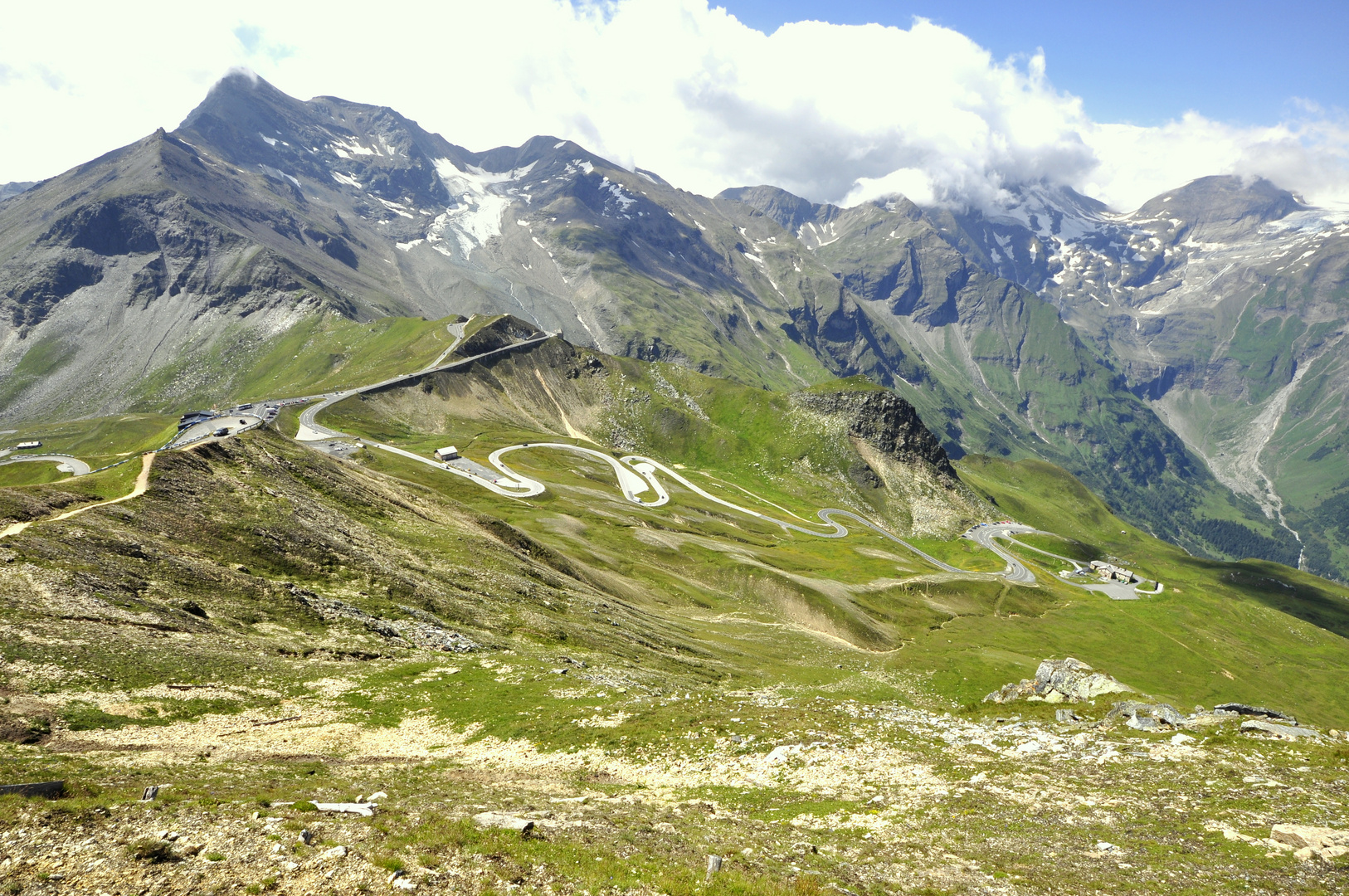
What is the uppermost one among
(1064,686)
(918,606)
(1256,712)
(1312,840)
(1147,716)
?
(1312,840)

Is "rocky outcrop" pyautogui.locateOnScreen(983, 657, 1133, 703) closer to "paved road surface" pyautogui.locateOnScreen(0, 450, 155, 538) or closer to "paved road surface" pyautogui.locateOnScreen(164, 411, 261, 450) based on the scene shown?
"paved road surface" pyautogui.locateOnScreen(0, 450, 155, 538)

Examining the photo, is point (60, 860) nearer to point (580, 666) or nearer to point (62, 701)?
point (62, 701)

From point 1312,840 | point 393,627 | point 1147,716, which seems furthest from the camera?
point 393,627

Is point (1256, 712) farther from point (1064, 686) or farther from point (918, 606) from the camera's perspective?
point (918, 606)

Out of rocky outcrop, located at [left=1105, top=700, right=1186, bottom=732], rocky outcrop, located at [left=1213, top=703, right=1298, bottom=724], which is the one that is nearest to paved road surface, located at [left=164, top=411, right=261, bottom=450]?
rocky outcrop, located at [left=1105, top=700, right=1186, bottom=732]

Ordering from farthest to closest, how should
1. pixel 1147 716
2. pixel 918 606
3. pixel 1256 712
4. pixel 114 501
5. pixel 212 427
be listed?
pixel 918 606 < pixel 212 427 < pixel 114 501 < pixel 1256 712 < pixel 1147 716

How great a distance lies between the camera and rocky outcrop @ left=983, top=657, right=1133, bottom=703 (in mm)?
51531

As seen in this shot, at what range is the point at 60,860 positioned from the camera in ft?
59.6

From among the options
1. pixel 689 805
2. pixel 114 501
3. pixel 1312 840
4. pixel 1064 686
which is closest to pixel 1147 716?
pixel 1064 686

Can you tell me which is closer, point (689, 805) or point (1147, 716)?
point (689, 805)

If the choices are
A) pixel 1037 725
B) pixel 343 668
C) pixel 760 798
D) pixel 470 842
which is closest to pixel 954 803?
pixel 760 798

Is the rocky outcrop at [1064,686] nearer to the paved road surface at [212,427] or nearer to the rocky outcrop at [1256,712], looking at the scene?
the rocky outcrop at [1256,712]

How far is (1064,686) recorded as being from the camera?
54.4 meters

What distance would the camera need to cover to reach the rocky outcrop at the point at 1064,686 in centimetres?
5153
